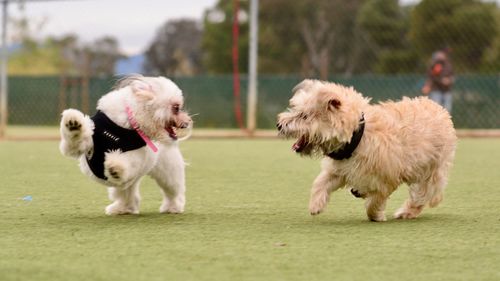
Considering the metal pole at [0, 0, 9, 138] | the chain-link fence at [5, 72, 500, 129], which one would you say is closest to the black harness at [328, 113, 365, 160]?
the metal pole at [0, 0, 9, 138]

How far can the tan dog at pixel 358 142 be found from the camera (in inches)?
183

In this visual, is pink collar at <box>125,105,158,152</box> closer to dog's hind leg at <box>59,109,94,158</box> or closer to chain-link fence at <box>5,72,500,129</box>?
dog's hind leg at <box>59,109,94,158</box>

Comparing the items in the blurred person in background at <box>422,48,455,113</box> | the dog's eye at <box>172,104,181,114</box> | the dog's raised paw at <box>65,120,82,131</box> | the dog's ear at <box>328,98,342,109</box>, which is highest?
the dog's ear at <box>328,98,342,109</box>

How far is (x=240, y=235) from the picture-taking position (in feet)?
13.6

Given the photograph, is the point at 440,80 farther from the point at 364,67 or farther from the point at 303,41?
the point at 303,41

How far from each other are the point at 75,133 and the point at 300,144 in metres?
1.27

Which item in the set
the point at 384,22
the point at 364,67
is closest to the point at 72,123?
the point at 364,67

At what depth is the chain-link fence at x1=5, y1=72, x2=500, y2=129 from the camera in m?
16.0

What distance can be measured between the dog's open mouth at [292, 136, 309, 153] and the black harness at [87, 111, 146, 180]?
87 centimetres

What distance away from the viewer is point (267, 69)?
24.1 metres

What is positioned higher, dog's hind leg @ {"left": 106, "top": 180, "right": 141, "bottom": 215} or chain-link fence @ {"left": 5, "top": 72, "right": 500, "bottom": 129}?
dog's hind leg @ {"left": 106, "top": 180, "right": 141, "bottom": 215}

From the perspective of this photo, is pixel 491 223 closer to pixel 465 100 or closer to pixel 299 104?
pixel 299 104

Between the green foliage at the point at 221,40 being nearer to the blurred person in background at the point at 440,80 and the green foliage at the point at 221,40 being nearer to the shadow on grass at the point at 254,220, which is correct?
the blurred person in background at the point at 440,80

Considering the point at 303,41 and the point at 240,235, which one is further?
the point at 303,41
